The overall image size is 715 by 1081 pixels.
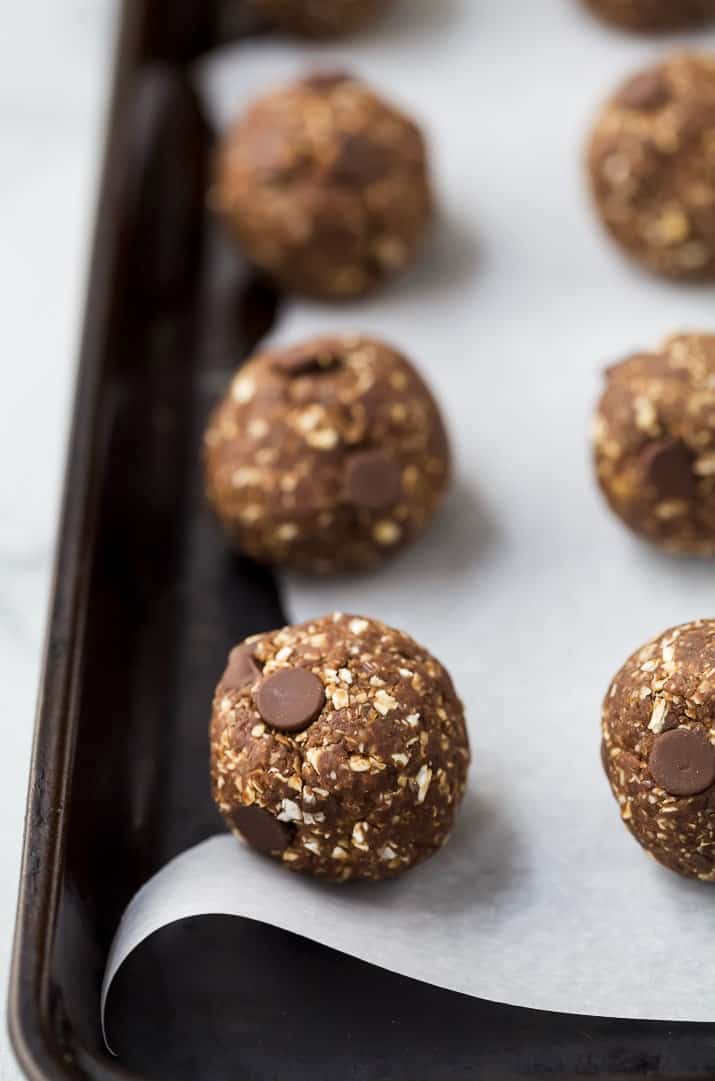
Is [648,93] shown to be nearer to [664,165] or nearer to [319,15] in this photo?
[664,165]

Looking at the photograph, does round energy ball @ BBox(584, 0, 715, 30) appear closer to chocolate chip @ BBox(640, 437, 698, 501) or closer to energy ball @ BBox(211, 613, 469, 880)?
chocolate chip @ BBox(640, 437, 698, 501)

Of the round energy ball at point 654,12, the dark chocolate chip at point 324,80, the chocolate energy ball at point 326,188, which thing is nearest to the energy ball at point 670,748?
the chocolate energy ball at point 326,188

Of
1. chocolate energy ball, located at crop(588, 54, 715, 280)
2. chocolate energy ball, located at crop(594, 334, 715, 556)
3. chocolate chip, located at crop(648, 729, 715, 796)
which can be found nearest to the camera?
chocolate chip, located at crop(648, 729, 715, 796)

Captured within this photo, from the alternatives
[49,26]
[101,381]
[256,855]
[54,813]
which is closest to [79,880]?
[54,813]

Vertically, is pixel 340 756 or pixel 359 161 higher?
pixel 359 161

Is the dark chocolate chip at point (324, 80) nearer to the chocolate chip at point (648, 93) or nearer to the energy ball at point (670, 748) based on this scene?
the chocolate chip at point (648, 93)

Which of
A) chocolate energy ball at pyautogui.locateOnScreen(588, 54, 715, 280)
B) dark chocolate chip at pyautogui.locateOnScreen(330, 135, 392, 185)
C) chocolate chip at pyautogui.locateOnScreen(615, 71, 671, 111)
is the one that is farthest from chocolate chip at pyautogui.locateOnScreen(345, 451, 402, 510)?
chocolate chip at pyautogui.locateOnScreen(615, 71, 671, 111)

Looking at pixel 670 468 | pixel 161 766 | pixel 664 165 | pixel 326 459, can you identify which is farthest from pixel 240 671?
pixel 664 165
